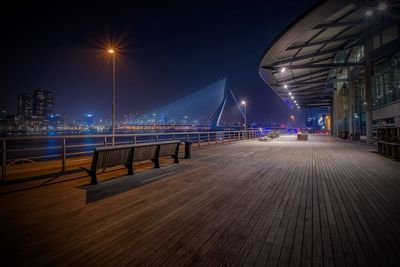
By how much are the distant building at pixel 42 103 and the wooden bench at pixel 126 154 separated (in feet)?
430

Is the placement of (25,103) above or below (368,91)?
above

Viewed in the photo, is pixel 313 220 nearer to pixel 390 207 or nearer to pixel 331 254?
pixel 331 254

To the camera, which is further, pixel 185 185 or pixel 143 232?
pixel 185 185

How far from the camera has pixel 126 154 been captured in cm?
664

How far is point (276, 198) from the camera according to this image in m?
4.55

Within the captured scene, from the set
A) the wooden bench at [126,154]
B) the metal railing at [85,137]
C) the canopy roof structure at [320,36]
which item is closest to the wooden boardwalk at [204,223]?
the wooden bench at [126,154]

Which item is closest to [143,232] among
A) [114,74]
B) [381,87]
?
[114,74]

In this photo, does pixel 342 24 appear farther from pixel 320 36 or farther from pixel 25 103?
pixel 25 103

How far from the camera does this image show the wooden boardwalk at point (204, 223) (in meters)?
2.47

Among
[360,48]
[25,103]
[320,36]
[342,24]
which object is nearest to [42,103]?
[25,103]

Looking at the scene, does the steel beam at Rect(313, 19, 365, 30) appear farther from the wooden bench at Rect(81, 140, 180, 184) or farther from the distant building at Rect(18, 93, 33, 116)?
the distant building at Rect(18, 93, 33, 116)

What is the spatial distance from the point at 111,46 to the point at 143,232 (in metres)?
11.7

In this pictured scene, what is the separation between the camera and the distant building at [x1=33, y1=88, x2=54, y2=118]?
11625cm

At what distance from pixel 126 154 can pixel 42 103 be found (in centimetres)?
13971
